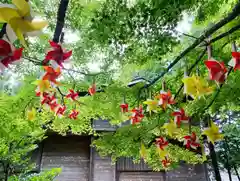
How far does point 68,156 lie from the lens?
18.7 ft

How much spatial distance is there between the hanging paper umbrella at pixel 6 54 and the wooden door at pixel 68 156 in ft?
17.4

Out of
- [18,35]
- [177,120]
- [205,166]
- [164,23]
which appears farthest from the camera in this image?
[205,166]


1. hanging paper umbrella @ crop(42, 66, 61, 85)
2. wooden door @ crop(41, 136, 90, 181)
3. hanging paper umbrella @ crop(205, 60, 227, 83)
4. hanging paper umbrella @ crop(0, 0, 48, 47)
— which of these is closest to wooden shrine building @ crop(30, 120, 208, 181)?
wooden door @ crop(41, 136, 90, 181)

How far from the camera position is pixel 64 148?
5.77 m

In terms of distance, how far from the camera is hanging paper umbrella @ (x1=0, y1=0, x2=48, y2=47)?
52 cm

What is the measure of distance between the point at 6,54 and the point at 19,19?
13cm

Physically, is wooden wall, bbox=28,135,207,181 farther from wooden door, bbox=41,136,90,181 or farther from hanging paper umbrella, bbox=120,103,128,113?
hanging paper umbrella, bbox=120,103,128,113

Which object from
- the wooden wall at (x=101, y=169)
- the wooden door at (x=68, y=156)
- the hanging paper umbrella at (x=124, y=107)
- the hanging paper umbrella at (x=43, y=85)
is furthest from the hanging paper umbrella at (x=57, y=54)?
the wooden door at (x=68, y=156)

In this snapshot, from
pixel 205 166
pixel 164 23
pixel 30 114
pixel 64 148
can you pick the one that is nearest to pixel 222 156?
pixel 205 166

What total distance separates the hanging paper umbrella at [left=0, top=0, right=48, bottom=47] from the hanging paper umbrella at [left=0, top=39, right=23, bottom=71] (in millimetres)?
42

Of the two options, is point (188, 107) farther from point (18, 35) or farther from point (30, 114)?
point (18, 35)

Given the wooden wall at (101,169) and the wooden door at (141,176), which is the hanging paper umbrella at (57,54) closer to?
the wooden wall at (101,169)

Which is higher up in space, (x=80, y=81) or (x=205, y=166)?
(x=80, y=81)

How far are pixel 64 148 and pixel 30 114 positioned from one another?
13.2 ft
